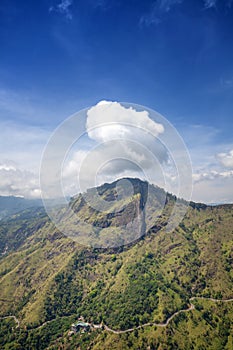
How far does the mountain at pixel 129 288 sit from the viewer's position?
199ft

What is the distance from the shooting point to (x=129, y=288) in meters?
79.5

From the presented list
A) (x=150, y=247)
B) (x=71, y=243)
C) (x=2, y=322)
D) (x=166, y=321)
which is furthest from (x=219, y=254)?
(x=2, y=322)

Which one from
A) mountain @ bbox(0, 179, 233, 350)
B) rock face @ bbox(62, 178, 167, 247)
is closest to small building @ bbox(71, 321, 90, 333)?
mountain @ bbox(0, 179, 233, 350)

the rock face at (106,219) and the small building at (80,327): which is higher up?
the rock face at (106,219)

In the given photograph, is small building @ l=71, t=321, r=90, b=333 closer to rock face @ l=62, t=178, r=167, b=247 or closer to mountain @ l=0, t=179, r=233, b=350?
mountain @ l=0, t=179, r=233, b=350

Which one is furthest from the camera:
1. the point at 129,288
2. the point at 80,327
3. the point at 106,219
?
the point at 106,219

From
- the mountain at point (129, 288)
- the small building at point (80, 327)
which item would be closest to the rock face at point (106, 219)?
the mountain at point (129, 288)

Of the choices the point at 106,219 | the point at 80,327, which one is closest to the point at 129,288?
the point at 80,327

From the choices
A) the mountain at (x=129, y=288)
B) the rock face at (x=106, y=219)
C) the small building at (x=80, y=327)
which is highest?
the rock face at (x=106, y=219)

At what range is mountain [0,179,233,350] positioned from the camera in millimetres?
60656

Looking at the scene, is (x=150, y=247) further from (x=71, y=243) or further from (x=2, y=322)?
(x=2, y=322)

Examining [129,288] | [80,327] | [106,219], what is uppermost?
[106,219]

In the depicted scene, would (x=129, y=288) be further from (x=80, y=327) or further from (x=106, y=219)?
(x=106, y=219)

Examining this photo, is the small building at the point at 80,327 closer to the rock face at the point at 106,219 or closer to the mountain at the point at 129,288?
the mountain at the point at 129,288
